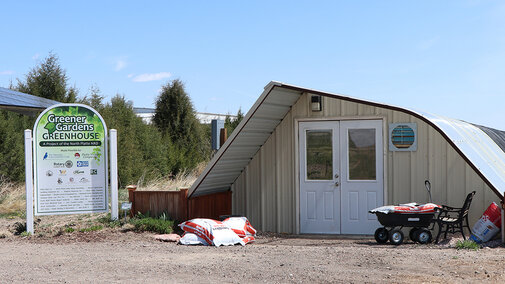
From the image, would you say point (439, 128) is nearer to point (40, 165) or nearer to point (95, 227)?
point (95, 227)

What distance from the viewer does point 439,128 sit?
10.1 m

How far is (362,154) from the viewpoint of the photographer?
11.2 metres

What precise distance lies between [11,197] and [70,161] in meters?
4.66

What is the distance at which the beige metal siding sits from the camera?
33.9ft

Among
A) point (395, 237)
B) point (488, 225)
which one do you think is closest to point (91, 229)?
point (395, 237)

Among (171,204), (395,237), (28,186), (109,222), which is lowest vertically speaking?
(395,237)

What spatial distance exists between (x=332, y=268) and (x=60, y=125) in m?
6.32

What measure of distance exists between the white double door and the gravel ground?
1.47 m

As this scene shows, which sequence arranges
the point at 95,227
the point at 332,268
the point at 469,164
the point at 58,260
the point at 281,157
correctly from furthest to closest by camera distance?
the point at 281,157, the point at 95,227, the point at 469,164, the point at 58,260, the point at 332,268

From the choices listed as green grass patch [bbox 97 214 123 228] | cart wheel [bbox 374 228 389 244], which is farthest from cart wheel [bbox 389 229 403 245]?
green grass patch [bbox 97 214 123 228]

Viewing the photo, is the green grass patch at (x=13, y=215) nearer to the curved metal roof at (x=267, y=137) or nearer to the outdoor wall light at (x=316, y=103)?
the curved metal roof at (x=267, y=137)

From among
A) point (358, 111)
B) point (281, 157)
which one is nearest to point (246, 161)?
point (281, 157)

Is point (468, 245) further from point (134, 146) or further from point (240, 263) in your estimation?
point (134, 146)

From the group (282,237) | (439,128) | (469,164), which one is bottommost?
(282,237)
